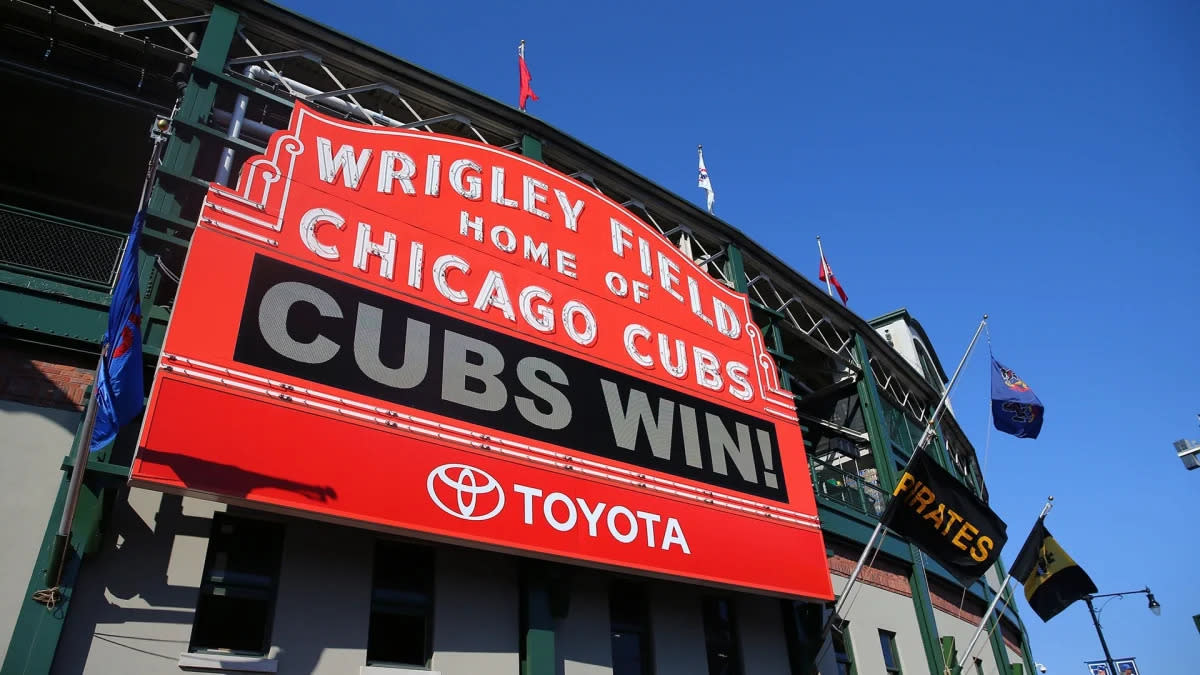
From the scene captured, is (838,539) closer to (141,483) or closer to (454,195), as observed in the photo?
(454,195)

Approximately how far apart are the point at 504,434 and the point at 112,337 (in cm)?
480

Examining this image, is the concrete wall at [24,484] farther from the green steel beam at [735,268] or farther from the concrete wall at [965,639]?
the concrete wall at [965,639]

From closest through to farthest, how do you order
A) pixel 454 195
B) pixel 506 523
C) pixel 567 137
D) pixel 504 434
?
pixel 506 523 < pixel 504 434 < pixel 454 195 < pixel 567 137

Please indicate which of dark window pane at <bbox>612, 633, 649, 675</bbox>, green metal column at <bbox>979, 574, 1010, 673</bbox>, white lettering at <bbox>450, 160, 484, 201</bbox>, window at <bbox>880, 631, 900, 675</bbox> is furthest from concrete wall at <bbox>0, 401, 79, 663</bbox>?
green metal column at <bbox>979, 574, 1010, 673</bbox>

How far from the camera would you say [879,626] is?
17.6 m

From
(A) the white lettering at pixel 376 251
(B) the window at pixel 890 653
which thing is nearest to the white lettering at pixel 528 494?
(A) the white lettering at pixel 376 251

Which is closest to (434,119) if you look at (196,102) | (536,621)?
(196,102)

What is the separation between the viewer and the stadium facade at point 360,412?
8.88m

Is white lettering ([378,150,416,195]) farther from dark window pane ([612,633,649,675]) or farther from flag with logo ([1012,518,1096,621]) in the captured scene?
flag with logo ([1012,518,1096,621])

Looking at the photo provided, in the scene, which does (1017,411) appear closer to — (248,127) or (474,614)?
(474,614)

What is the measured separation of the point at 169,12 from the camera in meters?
14.0

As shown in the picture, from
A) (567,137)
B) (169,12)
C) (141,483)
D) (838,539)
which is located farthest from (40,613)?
(838,539)

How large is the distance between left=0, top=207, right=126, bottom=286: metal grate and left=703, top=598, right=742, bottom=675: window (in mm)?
10184

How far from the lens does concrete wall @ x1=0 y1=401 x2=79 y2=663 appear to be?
826 centimetres
